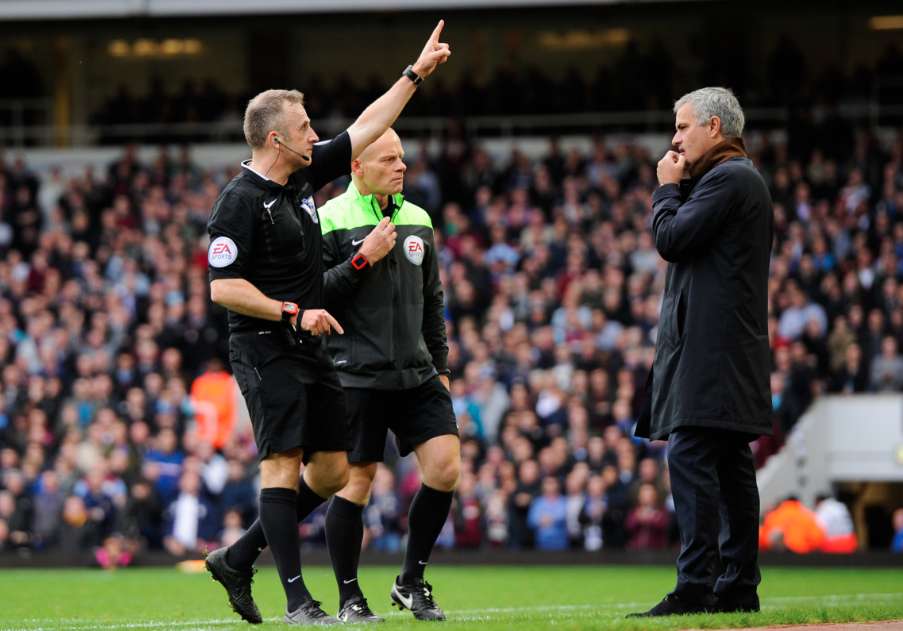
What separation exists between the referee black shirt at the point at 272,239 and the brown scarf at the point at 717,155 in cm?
189

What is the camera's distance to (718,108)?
8.41m

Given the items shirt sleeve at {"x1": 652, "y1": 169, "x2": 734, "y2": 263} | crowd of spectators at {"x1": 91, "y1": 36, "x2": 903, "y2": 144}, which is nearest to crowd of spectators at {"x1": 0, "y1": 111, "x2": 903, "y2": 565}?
crowd of spectators at {"x1": 91, "y1": 36, "x2": 903, "y2": 144}

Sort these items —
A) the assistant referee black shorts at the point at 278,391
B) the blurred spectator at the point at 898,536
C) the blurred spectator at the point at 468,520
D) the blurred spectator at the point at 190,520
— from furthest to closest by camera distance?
the blurred spectator at the point at 190,520, the blurred spectator at the point at 468,520, the blurred spectator at the point at 898,536, the assistant referee black shorts at the point at 278,391

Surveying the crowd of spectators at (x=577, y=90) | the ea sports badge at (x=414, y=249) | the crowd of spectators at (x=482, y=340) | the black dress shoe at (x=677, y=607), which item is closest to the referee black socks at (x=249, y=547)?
the ea sports badge at (x=414, y=249)

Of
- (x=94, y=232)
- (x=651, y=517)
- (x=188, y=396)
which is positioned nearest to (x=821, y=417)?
(x=651, y=517)

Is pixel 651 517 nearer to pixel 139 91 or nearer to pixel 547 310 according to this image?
pixel 547 310

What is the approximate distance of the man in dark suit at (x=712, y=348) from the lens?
26.8 ft

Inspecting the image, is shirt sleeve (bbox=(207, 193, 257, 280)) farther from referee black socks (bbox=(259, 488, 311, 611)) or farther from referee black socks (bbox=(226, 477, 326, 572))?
referee black socks (bbox=(226, 477, 326, 572))

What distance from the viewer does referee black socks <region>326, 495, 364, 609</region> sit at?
8.70 metres

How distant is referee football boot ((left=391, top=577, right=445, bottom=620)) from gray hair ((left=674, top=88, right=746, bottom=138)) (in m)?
2.91

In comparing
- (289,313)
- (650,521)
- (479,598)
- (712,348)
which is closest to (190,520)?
(650,521)

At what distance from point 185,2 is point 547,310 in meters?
8.99

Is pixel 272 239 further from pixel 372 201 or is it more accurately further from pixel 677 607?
pixel 677 607

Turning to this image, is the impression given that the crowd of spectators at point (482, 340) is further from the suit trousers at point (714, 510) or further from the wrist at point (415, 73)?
the wrist at point (415, 73)
